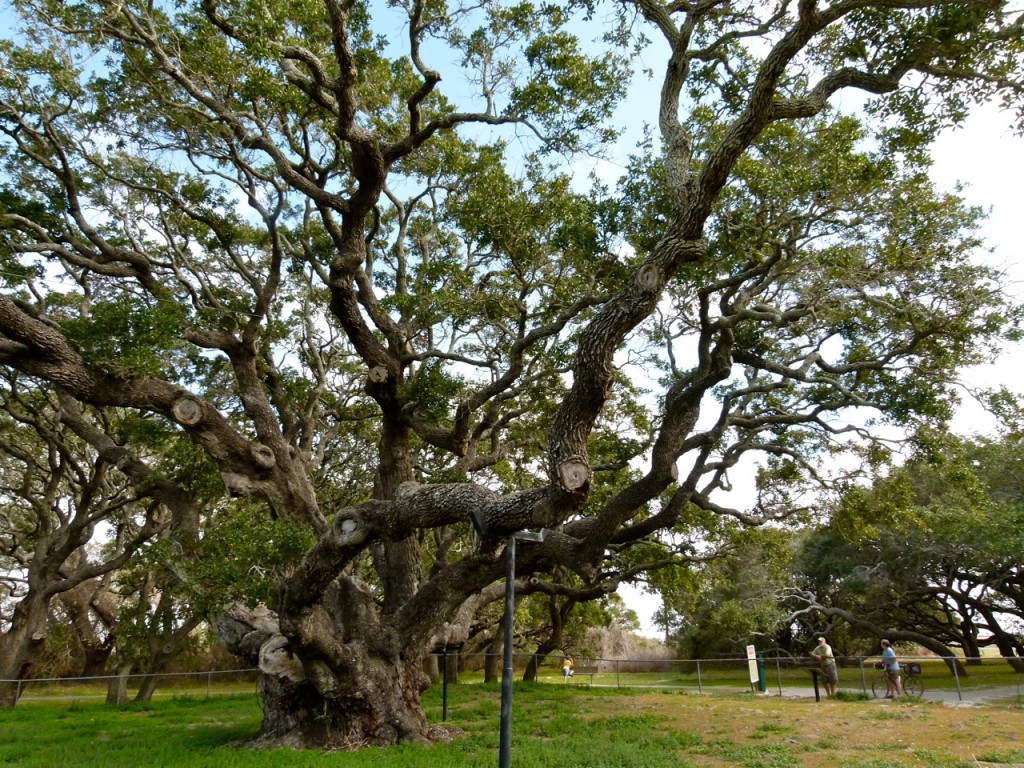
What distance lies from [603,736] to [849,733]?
3358 mm

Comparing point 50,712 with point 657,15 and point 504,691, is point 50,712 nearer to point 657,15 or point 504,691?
point 504,691

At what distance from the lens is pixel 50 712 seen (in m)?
13.2

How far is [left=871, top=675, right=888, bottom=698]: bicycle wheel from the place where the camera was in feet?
45.9

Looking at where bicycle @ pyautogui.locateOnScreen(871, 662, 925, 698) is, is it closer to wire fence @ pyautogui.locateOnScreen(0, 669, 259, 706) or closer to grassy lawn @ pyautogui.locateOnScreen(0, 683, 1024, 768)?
grassy lawn @ pyautogui.locateOnScreen(0, 683, 1024, 768)

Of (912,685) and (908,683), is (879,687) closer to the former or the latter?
(908,683)

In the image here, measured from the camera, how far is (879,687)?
14844 millimetres

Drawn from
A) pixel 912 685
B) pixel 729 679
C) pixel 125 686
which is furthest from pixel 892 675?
pixel 125 686

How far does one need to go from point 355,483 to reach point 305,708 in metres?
10.3

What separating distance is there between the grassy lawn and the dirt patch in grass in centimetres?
2

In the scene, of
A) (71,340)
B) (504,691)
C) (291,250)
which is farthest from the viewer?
(291,250)

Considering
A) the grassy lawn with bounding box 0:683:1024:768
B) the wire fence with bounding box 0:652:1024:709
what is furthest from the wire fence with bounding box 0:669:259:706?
the grassy lawn with bounding box 0:683:1024:768

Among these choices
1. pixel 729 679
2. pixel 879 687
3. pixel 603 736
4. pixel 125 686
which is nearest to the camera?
pixel 603 736

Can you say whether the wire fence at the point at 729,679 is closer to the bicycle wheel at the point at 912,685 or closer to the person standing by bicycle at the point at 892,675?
the bicycle wheel at the point at 912,685

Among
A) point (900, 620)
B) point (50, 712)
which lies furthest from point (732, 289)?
point (900, 620)
